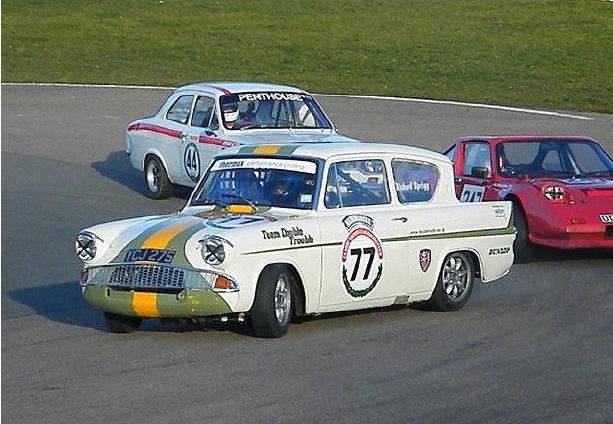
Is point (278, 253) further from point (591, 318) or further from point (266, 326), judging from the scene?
point (591, 318)

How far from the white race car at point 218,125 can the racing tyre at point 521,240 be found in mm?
2884

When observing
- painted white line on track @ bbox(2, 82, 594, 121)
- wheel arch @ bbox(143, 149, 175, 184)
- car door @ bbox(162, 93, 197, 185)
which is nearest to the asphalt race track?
car door @ bbox(162, 93, 197, 185)

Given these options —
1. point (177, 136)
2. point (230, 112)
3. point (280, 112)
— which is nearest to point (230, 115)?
point (230, 112)

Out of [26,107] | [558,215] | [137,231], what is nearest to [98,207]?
[558,215]

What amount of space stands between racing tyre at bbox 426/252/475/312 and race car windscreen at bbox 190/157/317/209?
1.27m

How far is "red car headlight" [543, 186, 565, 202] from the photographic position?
12922 millimetres

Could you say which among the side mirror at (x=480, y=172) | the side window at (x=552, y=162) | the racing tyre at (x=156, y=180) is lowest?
the racing tyre at (x=156, y=180)

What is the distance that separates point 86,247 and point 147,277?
0.64m

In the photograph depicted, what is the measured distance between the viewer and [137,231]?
9406 millimetres

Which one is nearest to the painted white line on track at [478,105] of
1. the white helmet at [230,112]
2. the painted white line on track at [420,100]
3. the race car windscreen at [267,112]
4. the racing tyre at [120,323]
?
the painted white line on track at [420,100]

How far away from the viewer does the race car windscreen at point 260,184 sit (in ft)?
32.2

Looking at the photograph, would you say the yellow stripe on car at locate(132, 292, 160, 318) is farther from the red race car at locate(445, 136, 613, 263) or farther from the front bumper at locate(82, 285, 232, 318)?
the red race car at locate(445, 136, 613, 263)

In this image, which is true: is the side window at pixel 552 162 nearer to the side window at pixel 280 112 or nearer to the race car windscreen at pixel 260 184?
the side window at pixel 280 112

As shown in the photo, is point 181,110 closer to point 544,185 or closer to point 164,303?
point 544,185
